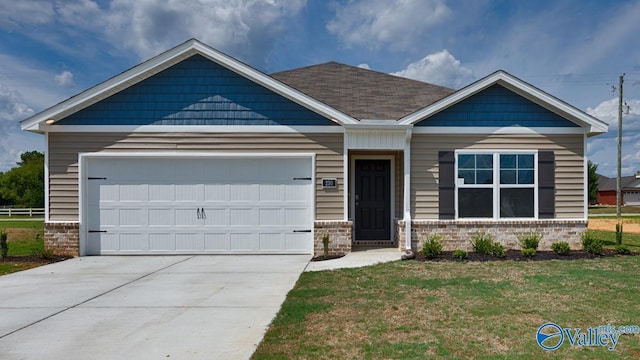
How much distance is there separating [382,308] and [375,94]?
24.8ft

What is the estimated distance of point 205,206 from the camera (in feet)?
30.4

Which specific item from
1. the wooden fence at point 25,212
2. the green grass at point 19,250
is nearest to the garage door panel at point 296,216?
the green grass at point 19,250

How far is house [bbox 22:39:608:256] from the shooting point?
9.05m

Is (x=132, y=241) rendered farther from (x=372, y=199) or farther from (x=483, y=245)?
(x=483, y=245)

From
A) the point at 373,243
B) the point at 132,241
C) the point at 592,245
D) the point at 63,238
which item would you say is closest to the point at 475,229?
the point at 592,245

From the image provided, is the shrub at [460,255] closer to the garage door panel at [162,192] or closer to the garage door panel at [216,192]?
the garage door panel at [216,192]

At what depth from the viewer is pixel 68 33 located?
11578 millimetres

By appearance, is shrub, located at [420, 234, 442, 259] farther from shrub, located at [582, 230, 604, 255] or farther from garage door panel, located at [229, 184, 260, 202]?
garage door panel, located at [229, 184, 260, 202]

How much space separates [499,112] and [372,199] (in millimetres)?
3718

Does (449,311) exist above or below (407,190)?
below

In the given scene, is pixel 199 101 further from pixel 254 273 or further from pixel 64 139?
pixel 254 273

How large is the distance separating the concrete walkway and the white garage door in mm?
1084

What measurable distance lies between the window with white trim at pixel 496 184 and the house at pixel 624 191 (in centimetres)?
5404

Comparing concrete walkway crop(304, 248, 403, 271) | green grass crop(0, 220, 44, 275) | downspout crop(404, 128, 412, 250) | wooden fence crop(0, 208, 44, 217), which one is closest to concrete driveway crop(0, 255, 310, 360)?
concrete walkway crop(304, 248, 403, 271)
